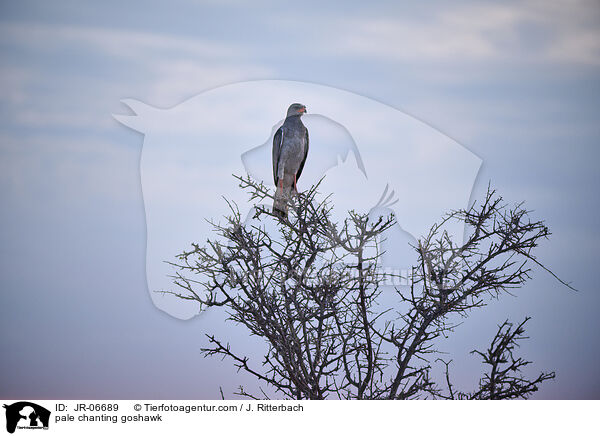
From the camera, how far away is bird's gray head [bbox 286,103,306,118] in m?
4.95

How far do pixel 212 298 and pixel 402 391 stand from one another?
0.98 metres

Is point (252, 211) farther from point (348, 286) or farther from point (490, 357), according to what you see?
point (490, 357)

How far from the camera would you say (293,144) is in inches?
195

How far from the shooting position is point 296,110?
196 inches
